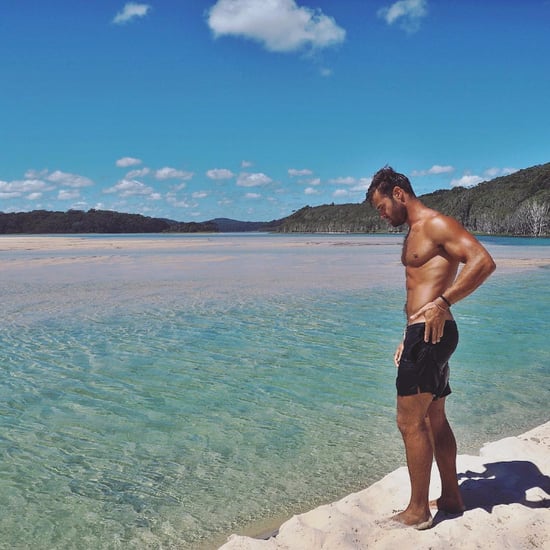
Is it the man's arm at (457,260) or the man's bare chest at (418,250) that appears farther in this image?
the man's bare chest at (418,250)

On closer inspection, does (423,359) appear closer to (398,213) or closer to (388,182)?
(398,213)

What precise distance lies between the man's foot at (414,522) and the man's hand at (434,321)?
123cm

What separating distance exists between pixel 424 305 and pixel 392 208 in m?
0.68

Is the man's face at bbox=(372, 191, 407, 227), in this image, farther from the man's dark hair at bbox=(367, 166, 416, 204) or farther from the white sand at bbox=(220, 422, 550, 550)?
the white sand at bbox=(220, 422, 550, 550)

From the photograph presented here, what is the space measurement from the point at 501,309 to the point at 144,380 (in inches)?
418

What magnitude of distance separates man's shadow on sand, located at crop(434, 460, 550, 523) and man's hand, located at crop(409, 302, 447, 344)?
135 cm

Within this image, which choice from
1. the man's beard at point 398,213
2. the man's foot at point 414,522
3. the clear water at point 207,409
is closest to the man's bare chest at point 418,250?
the man's beard at point 398,213

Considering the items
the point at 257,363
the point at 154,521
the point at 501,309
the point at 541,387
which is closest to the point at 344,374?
the point at 257,363

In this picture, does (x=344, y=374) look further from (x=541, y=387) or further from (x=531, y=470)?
(x=531, y=470)

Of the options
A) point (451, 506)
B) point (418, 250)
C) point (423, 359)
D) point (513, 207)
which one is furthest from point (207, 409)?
point (513, 207)

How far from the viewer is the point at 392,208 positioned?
11.9 ft

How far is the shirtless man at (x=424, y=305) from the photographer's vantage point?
3.32 m

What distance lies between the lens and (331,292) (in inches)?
717

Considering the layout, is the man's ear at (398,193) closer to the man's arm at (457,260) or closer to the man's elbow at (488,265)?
the man's arm at (457,260)
